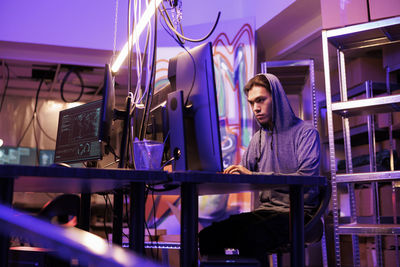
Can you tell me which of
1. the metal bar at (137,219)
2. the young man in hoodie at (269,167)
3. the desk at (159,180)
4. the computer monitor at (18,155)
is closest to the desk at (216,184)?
the desk at (159,180)

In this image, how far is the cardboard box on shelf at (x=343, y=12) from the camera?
3.20 meters

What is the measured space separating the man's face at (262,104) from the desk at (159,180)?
0.87 metres

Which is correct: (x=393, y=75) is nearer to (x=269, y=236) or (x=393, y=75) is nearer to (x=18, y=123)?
(x=269, y=236)

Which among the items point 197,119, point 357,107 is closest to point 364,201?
point 357,107

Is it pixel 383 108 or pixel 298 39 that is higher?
pixel 298 39

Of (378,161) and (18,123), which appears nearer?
(378,161)

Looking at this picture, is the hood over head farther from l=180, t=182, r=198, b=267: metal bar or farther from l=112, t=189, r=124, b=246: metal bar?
l=180, t=182, r=198, b=267: metal bar

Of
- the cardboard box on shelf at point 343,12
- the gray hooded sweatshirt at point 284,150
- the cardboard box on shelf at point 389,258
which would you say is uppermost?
the cardboard box on shelf at point 343,12

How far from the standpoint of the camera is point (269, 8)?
4.62m

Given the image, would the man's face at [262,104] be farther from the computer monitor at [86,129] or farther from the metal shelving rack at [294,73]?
the metal shelving rack at [294,73]

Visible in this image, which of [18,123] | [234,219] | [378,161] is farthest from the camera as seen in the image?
[18,123]

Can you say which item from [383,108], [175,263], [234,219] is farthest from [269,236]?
[175,263]

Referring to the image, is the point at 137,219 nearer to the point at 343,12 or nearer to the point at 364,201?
the point at 343,12

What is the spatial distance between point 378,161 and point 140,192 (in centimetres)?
336
